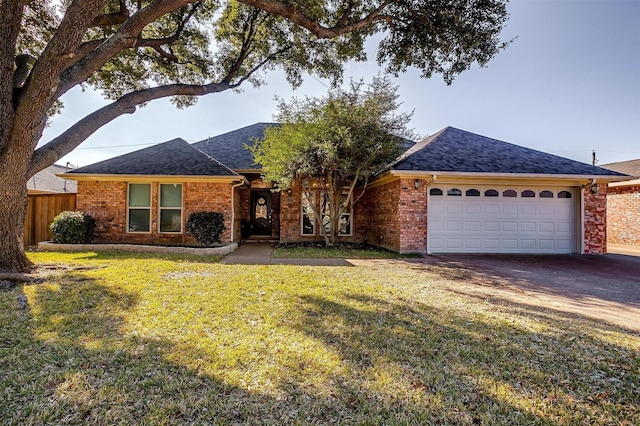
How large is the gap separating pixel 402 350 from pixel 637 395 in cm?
184

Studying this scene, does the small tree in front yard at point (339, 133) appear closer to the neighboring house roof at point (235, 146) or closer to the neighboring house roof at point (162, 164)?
the neighboring house roof at point (162, 164)

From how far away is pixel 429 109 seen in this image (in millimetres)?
12984

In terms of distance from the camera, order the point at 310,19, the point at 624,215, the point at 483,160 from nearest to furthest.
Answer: the point at 310,19 < the point at 483,160 < the point at 624,215

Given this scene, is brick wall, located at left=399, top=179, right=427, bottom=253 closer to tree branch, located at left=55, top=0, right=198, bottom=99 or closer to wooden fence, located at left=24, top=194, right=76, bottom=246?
tree branch, located at left=55, top=0, right=198, bottom=99

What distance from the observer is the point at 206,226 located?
10500 mm

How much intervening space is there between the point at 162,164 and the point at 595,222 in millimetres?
15477

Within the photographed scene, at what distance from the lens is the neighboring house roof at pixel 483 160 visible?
415 inches

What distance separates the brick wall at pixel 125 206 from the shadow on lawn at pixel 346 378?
7.38 metres

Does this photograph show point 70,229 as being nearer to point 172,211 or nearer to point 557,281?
point 172,211

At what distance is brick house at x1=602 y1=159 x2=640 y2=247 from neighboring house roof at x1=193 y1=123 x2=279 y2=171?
53.6 ft

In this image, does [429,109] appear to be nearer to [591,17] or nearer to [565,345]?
[591,17]

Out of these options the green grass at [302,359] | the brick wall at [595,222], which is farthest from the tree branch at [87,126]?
the brick wall at [595,222]

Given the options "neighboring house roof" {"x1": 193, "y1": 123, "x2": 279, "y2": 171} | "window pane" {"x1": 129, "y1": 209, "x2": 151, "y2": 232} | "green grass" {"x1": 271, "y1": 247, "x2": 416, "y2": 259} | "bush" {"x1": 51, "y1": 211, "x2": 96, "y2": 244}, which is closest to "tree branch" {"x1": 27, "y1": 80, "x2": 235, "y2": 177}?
"bush" {"x1": 51, "y1": 211, "x2": 96, "y2": 244}

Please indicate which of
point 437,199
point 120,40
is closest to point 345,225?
point 437,199
